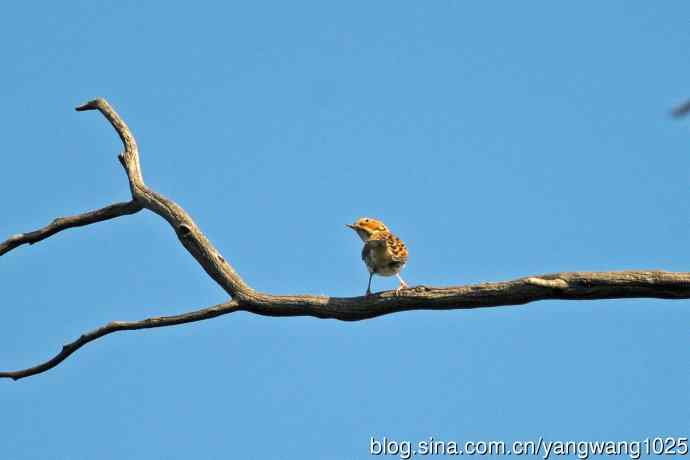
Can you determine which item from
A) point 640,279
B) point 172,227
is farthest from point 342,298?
point 640,279

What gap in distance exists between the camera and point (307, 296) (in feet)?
25.7

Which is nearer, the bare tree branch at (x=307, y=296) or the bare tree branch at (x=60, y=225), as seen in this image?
the bare tree branch at (x=307, y=296)

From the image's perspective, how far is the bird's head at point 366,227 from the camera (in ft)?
34.2

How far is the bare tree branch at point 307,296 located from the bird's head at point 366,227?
2.63 meters

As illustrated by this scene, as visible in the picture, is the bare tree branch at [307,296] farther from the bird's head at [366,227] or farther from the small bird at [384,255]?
the bird's head at [366,227]

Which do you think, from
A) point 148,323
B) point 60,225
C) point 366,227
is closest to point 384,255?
point 366,227

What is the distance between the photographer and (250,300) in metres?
7.92

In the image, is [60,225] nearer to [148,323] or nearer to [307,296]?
[148,323]

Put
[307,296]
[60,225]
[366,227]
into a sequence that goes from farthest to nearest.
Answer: [366,227]
[60,225]
[307,296]

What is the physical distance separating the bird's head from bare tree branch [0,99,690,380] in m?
2.63

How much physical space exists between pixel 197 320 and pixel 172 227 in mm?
1066

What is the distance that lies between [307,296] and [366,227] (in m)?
2.80

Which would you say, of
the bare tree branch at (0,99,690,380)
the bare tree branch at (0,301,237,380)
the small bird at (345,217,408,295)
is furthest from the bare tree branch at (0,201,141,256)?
the small bird at (345,217,408,295)

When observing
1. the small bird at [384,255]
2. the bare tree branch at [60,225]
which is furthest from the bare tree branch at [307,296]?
the small bird at [384,255]
